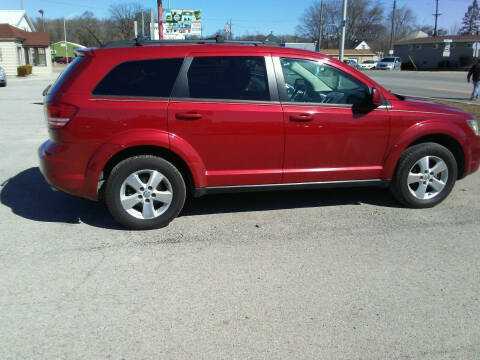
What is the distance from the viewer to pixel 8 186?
593cm

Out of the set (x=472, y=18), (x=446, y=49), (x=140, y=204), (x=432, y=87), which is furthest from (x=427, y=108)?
(x=472, y=18)

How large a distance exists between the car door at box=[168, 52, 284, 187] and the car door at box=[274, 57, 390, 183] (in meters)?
0.15

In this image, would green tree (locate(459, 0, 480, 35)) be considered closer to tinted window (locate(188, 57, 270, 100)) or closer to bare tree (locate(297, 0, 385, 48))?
bare tree (locate(297, 0, 385, 48))

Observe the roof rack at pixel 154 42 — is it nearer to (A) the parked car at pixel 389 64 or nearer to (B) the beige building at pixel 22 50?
(B) the beige building at pixel 22 50

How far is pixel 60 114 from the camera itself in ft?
13.8

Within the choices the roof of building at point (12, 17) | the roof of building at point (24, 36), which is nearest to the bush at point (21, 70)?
the roof of building at point (24, 36)

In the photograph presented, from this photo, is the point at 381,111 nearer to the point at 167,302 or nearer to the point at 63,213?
the point at 167,302

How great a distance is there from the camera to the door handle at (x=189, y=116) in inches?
171

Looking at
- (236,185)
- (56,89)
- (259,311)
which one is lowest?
(259,311)

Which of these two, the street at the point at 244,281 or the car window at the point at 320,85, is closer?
the street at the point at 244,281

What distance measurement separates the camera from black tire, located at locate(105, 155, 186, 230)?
4336 millimetres

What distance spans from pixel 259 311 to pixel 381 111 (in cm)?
281

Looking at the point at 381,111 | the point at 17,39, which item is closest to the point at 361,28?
the point at 17,39

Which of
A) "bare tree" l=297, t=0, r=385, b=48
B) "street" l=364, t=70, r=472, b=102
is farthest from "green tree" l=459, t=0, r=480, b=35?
"street" l=364, t=70, r=472, b=102
